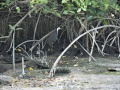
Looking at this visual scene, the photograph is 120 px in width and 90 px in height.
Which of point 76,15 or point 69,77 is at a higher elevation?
point 76,15

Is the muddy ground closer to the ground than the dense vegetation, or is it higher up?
closer to the ground

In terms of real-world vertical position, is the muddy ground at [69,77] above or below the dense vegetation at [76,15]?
below

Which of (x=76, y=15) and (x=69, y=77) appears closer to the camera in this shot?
(x=69, y=77)

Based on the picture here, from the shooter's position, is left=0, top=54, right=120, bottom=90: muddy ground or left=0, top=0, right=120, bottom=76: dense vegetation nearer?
left=0, top=54, right=120, bottom=90: muddy ground

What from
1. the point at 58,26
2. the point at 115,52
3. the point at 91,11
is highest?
the point at 91,11

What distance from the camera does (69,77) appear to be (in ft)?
14.9

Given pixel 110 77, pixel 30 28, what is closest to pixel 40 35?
pixel 30 28

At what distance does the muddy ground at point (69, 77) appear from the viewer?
4098 mm

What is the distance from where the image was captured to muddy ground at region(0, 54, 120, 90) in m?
4.10

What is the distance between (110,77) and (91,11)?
53.4 inches

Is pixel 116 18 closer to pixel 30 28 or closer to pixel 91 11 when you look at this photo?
pixel 91 11

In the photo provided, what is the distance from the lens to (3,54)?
21.1 feet

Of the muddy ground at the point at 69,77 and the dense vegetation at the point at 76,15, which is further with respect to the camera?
the dense vegetation at the point at 76,15

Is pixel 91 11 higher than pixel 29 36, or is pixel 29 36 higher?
pixel 91 11
